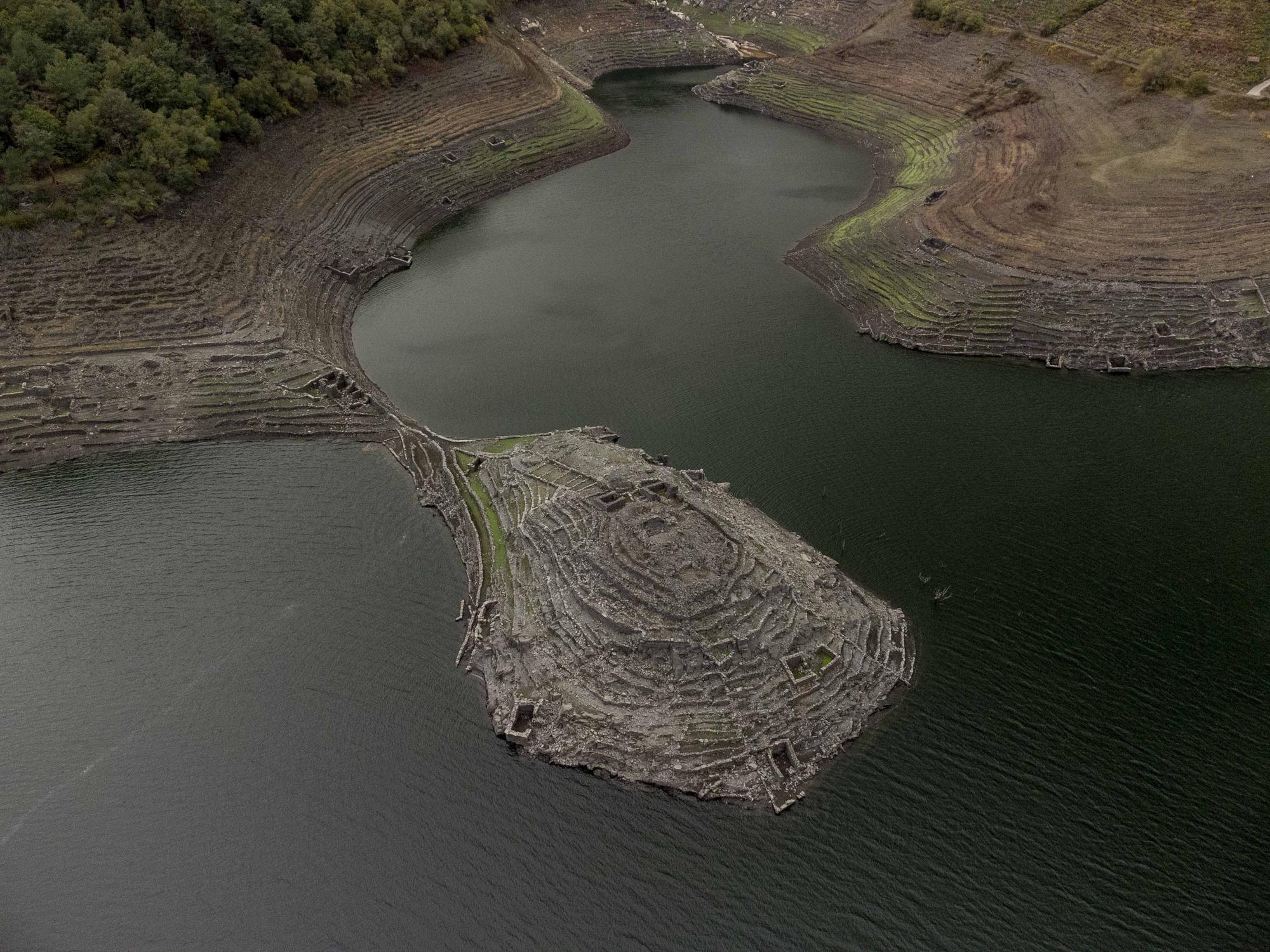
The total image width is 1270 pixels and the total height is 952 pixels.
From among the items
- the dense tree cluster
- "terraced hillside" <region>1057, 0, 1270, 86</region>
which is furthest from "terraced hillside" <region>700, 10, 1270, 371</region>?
the dense tree cluster

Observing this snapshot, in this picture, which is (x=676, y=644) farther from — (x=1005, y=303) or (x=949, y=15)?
(x=949, y=15)

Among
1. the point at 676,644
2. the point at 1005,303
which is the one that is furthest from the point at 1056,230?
the point at 676,644

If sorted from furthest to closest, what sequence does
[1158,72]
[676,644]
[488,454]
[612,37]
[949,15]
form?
[612,37]
[949,15]
[1158,72]
[488,454]
[676,644]

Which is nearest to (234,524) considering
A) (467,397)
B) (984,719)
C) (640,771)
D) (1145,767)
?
(467,397)

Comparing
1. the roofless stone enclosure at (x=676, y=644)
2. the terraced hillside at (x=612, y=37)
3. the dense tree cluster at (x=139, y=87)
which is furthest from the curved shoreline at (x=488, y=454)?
the terraced hillside at (x=612, y=37)

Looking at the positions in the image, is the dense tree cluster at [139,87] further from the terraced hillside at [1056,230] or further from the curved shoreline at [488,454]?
the terraced hillside at [1056,230]

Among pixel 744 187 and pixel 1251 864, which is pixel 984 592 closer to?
pixel 1251 864
